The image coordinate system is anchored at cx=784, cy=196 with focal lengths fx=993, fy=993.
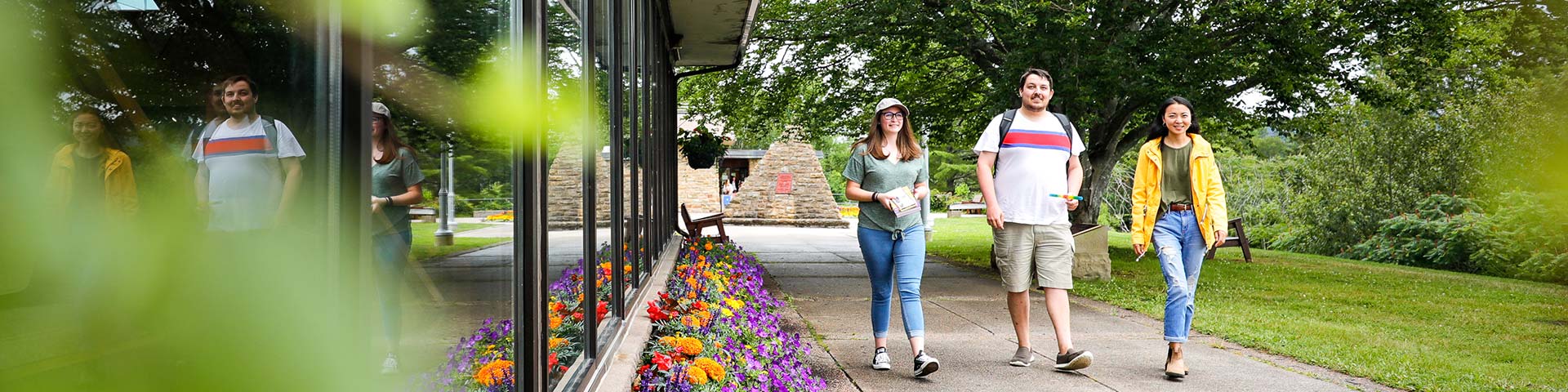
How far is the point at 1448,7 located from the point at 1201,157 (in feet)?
23.5

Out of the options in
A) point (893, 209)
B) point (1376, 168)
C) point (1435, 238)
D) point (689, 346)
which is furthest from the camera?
point (1376, 168)

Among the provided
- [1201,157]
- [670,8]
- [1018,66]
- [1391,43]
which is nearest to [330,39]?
[1201,157]

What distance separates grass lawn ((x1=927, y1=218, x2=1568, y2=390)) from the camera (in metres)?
5.65

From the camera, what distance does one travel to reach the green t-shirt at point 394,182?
1.10 m

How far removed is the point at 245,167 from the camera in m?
0.73

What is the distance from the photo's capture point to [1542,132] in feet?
4.58

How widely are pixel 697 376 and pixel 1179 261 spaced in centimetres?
298

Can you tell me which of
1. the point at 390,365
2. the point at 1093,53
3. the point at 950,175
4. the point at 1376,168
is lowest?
the point at 390,365

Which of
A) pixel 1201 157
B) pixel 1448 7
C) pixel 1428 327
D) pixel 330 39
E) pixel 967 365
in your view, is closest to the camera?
pixel 330 39

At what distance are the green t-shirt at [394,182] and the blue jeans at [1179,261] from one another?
4.51 meters

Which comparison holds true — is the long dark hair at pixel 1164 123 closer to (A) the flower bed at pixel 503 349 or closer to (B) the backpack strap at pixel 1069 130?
(B) the backpack strap at pixel 1069 130

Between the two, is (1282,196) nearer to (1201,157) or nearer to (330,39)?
(1201,157)

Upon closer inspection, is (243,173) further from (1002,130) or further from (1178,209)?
(1178,209)

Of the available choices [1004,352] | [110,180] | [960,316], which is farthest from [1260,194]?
[110,180]
